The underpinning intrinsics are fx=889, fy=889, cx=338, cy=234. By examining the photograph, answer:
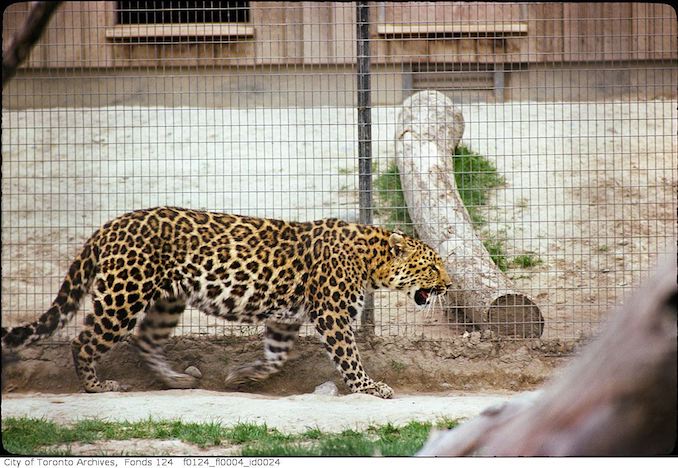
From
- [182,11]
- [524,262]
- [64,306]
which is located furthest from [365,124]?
[182,11]

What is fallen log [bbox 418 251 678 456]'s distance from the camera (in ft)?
8.80

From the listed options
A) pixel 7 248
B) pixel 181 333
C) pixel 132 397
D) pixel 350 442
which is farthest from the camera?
pixel 7 248

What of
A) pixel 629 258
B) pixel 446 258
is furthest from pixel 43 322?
pixel 629 258

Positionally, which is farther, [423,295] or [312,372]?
[312,372]

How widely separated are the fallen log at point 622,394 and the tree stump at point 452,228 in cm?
490

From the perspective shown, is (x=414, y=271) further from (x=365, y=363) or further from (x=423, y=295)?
(x=365, y=363)

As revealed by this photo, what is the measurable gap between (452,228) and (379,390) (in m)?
2.09

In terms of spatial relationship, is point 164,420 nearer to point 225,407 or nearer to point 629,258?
point 225,407

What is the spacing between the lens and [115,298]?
7.02m

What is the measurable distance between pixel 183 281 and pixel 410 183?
120 inches

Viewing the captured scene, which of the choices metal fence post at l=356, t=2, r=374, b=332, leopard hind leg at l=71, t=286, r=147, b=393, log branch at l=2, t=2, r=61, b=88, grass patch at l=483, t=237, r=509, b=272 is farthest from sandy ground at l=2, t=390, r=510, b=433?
log branch at l=2, t=2, r=61, b=88

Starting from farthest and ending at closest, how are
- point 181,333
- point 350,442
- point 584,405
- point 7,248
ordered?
point 7,248 → point 181,333 → point 350,442 → point 584,405

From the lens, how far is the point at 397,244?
24.6ft

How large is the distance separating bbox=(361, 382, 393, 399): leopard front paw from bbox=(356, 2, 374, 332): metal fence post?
81 cm
